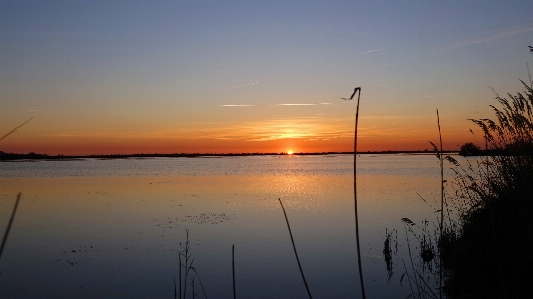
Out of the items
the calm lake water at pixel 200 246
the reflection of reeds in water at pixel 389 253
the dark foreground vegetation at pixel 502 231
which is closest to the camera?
the dark foreground vegetation at pixel 502 231

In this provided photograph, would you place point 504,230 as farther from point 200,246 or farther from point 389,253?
point 200,246

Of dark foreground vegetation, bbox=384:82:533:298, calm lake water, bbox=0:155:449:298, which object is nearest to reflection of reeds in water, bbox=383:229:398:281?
calm lake water, bbox=0:155:449:298

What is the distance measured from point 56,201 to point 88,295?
18242 millimetres

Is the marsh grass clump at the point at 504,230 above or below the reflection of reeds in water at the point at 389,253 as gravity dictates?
above

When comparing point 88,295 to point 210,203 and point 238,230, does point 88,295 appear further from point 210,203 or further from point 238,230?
point 210,203

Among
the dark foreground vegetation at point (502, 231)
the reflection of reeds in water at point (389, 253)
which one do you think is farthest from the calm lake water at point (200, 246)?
the dark foreground vegetation at point (502, 231)

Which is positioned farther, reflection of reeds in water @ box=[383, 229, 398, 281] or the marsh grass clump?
Result: reflection of reeds in water @ box=[383, 229, 398, 281]

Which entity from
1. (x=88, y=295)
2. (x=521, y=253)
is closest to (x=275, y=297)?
(x=88, y=295)

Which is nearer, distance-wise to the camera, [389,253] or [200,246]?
[389,253]

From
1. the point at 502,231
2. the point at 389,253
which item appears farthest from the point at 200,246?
the point at 502,231

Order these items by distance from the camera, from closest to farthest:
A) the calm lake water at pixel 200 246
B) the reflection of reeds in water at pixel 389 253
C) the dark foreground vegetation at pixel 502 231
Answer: the dark foreground vegetation at pixel 502 231 → the calm lake water at pixel 200 246 → the reflection of reeds in water at pixel 389 253

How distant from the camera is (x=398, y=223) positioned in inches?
689

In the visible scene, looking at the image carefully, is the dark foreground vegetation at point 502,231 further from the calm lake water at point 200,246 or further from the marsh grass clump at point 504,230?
the calm lake water at point 200,246

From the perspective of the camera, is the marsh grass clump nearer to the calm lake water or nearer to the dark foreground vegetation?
the dark foreground vegetation
